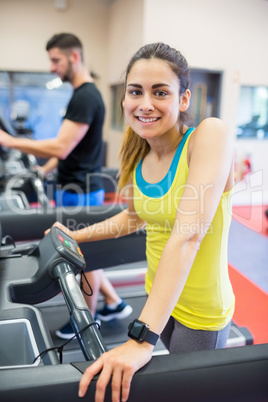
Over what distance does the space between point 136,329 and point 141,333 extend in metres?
0.01

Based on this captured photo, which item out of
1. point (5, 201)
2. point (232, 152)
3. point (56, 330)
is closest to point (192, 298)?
point (232, 152)

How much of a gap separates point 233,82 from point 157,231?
5119 millimetres

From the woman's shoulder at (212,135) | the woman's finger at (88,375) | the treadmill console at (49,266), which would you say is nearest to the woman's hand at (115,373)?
the woman's finger at (88,375)

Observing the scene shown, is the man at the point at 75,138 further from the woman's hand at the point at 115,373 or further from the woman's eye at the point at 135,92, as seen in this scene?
the woman's hand at the point at 115,373

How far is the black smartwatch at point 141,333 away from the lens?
0.79 m

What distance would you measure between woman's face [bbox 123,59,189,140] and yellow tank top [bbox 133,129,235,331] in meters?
0.09

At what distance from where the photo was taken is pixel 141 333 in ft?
2.60

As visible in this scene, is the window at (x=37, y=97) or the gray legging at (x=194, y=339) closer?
the gray legging at (x=194, y=339)

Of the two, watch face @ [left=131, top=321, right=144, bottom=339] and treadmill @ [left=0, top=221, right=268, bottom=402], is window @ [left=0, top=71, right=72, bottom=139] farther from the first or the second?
watch face @ [left=131, top=321, right=144, bottom=339]

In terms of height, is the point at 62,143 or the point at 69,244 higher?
the point at 62,143

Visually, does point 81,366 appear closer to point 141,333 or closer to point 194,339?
point 141,333

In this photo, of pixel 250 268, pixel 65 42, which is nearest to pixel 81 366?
pixel 65 42

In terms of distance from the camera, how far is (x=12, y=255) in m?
1.34

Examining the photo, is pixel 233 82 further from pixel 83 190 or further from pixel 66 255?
pixel 66 255
